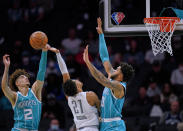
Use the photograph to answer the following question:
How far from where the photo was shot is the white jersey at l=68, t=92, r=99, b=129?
22.6 ft

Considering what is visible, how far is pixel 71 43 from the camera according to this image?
45.1ft

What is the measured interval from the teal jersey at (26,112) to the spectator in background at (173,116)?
421cm

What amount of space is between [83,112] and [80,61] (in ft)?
20.5

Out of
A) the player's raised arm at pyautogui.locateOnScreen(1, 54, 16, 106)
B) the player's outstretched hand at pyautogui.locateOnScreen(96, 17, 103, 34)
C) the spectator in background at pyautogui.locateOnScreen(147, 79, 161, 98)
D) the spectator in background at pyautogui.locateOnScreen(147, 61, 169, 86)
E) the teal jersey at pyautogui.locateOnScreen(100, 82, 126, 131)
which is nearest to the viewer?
the teal jersey at pyautogui.locateOnScreen(100, 82, 126, 131)

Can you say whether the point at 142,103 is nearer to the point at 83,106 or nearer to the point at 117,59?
the point at 117,59

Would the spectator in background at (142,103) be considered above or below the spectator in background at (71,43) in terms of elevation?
below

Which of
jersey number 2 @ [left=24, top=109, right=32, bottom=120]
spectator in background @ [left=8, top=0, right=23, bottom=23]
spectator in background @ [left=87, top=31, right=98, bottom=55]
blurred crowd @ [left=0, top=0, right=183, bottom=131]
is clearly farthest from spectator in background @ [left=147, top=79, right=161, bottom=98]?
spectator in background @ [left=8, top=0, right=23, bottom=23]

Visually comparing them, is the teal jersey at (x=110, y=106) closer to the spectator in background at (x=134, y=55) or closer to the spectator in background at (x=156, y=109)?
the spectator in background at (x=156, y=109)

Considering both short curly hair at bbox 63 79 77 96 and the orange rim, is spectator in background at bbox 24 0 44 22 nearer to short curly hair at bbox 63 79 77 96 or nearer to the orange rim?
the orange rim

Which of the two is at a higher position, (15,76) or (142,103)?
(15,76)

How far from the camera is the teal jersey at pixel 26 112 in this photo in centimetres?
725

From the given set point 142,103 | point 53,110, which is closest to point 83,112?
point 53,110

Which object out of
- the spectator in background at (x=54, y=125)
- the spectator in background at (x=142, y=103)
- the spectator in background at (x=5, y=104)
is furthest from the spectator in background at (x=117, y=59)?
the spectator in background at (x=5, y=104)

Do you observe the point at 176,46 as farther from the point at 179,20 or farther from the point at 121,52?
the point at 179,20
